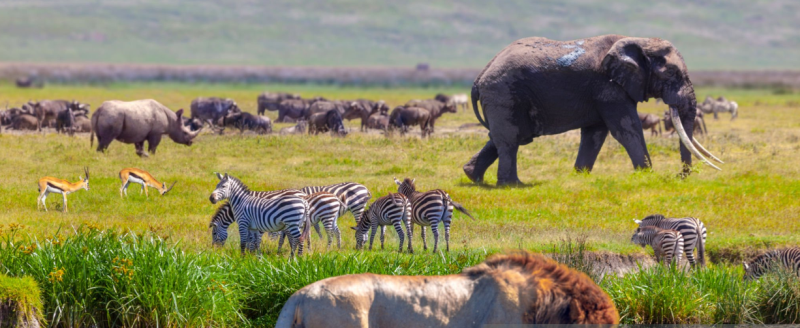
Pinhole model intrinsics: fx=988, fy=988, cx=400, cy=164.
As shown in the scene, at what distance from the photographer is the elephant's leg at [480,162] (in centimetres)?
2245

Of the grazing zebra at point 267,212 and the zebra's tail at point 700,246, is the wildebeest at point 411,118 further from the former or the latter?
the zebra's tail at point 700,246

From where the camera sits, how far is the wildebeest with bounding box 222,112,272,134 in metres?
35.1

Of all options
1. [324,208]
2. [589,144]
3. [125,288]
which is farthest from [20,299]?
[589,144]

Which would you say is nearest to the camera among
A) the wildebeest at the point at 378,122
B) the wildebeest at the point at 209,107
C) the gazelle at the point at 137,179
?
the gazelle at the point at 137,179

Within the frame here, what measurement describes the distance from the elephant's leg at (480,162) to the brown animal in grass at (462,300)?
582 inches

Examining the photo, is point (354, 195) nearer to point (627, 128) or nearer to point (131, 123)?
point (627, 128)

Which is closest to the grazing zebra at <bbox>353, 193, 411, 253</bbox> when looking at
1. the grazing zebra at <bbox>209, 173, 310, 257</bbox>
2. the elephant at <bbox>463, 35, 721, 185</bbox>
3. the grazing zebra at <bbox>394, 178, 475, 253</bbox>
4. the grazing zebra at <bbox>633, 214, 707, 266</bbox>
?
the grazing zebra at <bbox>394, 178, 475, 253</bbox>

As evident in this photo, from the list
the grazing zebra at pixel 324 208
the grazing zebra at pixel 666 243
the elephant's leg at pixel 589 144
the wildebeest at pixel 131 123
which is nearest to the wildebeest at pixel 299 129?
the wildebeest at pixel 131 123

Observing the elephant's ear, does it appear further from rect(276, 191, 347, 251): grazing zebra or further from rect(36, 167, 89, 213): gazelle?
rect(36, 167, 89, 213): gazelle

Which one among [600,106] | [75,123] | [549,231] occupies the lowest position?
[75,123]

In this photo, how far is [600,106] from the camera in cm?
2125

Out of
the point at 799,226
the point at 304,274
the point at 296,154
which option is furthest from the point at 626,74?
the point at 304,274

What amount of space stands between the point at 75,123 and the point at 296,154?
1413 centimetres

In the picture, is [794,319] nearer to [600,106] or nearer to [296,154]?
[600,106]
